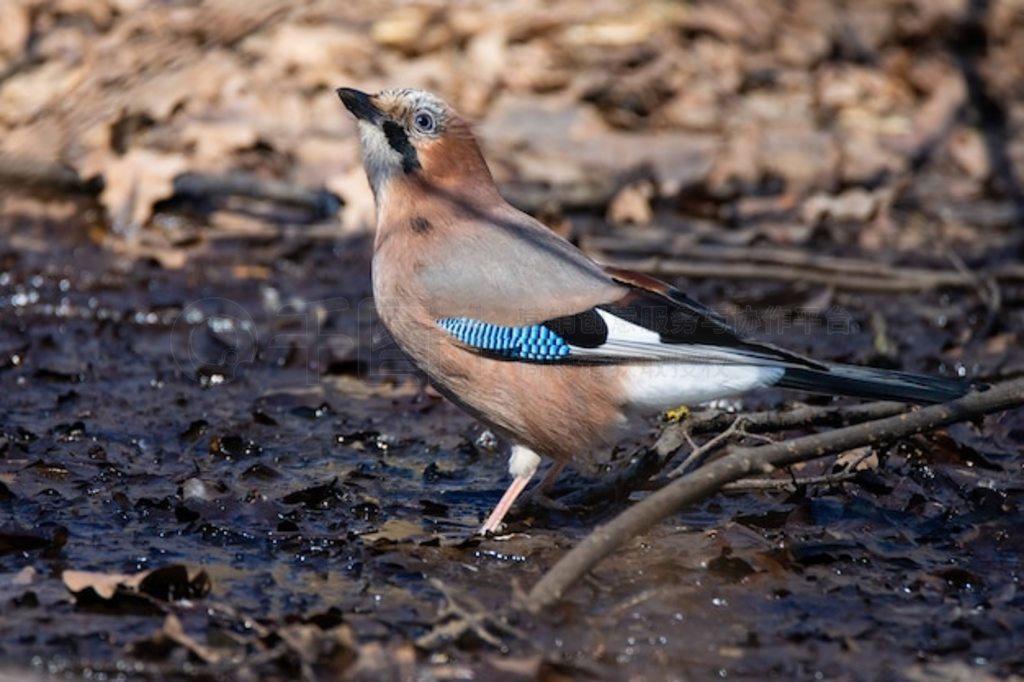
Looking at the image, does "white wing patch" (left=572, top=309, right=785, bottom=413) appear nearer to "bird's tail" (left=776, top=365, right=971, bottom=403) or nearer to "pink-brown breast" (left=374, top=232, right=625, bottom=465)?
"pink-brown breast" (left=374, top=232, right=625, bottom=465)

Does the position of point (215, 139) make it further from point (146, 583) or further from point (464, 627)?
point (464, 627)

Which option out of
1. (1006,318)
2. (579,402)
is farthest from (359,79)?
(579,402)

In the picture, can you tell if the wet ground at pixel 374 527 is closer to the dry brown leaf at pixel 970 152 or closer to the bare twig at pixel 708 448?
the bare twig at pixel 708 448

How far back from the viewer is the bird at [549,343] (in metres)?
5.19

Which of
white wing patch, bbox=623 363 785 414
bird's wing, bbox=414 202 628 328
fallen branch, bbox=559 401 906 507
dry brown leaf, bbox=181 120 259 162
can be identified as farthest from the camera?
dry brown leaf, bbox=181 120 259 162

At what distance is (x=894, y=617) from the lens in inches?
176

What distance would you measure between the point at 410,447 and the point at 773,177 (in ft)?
15.2

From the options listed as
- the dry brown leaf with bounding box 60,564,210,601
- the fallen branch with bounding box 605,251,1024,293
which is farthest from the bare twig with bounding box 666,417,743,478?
the fallen branch with bounding box 605,251,1024,293

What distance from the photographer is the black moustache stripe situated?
19.3 ft

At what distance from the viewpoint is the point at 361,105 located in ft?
19.2

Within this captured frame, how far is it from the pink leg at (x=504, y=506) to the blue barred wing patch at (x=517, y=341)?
1.55 ft

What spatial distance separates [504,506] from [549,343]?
1.95 ft

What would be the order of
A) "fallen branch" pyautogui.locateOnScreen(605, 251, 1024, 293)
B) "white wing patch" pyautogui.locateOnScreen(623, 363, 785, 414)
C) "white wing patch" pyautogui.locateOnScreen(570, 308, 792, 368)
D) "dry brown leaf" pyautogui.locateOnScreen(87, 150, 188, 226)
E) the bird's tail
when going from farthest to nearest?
"dry brown leaf" pyautogui.locateOnScreen(87, 150, 188, 226), "fallen branch" pyautogui.locateOnScreen(605, 251, 1024, 293), "white wing patch" pyautogui.locateOnScreen(623, 363, 785, 414), "white wing patch" pyautogui.locateOnScreen(570, 308, 792, 368), the bird's tail

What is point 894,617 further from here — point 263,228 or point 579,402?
point 263,228
